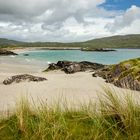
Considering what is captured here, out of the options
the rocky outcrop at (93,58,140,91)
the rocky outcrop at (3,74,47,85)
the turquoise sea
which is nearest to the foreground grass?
the rocky outcrop at (93,58,140,91)

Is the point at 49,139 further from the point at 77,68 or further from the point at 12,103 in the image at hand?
the point at 77,68

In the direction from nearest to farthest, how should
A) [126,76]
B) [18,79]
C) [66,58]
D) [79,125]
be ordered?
[79,125]
[126,76]
[18,79]
[66,58]

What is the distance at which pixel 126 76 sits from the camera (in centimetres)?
1411

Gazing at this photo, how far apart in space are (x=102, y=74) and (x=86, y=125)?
1176 centimetres

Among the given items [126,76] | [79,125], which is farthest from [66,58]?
[79,125]

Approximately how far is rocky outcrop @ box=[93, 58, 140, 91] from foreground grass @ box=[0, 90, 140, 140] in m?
6.92

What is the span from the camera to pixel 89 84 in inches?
576

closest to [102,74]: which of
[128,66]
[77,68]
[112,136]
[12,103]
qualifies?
[128,66]

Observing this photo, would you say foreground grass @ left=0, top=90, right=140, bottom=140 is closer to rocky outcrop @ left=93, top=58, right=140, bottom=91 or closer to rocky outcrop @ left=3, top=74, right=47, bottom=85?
rocky outcrop @ left=93, top=58, right=140, bottom=91

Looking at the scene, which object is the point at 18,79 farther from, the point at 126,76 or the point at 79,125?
the point at 79,125

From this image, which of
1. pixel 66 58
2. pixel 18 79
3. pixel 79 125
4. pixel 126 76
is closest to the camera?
pixel 79 125

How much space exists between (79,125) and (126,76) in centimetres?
834

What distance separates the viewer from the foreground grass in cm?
549

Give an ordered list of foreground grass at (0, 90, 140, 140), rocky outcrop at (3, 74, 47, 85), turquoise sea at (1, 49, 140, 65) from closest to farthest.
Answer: foreground grass at (0, 90, 140, 140) → rocky outcrop at (3, 74, 47, 85) → turquoise sea at (1, 49, 140, 65)
